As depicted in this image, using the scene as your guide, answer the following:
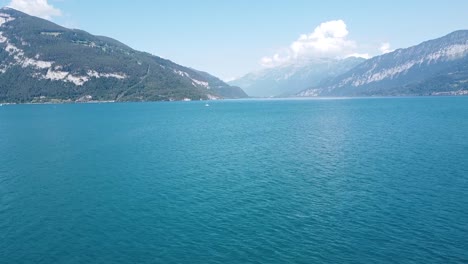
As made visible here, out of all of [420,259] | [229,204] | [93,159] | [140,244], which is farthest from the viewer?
[93,159]

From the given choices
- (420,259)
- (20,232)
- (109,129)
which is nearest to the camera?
(420,259)

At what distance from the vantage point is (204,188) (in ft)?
230

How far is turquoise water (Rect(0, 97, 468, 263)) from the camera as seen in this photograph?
44625mm

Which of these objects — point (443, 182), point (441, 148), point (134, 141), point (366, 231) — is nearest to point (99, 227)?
point (366, 231)

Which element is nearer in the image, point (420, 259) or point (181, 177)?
point (420, 259)

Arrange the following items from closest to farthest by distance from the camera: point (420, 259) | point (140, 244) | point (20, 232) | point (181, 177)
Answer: point (420, 259), point (140, 244), point (20, 232), point (181, 177)

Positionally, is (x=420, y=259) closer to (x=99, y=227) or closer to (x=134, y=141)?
(x=99, y=227)

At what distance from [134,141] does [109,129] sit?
133 feet

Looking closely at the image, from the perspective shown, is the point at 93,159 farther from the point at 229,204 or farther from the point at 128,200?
the point at 229,204

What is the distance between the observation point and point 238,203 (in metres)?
61.1

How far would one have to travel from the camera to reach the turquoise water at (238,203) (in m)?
44.6

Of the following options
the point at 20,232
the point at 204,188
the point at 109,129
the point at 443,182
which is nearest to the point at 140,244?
the point at 20,232

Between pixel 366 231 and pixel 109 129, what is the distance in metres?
139

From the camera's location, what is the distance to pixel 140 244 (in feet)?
154
